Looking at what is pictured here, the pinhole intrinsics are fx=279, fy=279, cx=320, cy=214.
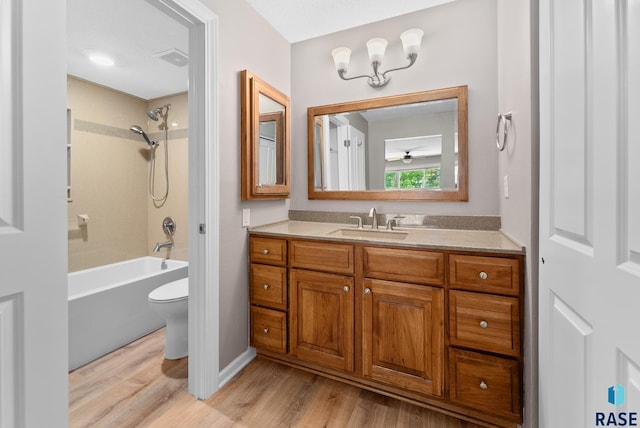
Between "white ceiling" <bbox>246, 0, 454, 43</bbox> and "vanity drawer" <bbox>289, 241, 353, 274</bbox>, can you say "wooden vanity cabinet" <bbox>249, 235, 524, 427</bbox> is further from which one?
"white ceiling" <bbox>246, 0, 454, 43</bbox>

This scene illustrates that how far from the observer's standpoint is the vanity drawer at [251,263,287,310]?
1.78 meters

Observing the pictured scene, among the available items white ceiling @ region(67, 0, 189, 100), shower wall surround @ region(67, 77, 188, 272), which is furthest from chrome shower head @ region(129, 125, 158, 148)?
white ceiling @ region(67, 0, 189, 100)

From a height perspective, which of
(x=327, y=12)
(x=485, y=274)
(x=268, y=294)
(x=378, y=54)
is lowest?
(x=268, y=294)

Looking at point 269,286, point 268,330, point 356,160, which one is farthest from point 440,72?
point 268,330

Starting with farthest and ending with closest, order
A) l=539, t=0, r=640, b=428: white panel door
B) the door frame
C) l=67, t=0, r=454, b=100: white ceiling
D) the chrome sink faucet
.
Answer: the chrome sink faucet, l=67, t=0, r=454, b=100: white ceiling, the door frame, l=539, t=0, r=640, b=428: white panel door

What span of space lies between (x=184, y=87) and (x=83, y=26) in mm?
1065

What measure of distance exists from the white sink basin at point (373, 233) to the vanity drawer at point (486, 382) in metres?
0.72

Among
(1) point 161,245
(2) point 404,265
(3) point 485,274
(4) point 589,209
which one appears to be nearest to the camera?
(4) point 589,209

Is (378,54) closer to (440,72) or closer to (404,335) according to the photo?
(440,72)

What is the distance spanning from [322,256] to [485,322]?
870 mm

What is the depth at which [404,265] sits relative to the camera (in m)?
1.46

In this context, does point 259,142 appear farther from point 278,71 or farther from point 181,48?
point 181,48

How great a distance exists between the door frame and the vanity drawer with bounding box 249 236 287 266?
32 cm

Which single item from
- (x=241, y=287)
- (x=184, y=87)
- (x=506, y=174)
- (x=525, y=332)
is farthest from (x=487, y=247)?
(x=184, y=87)
